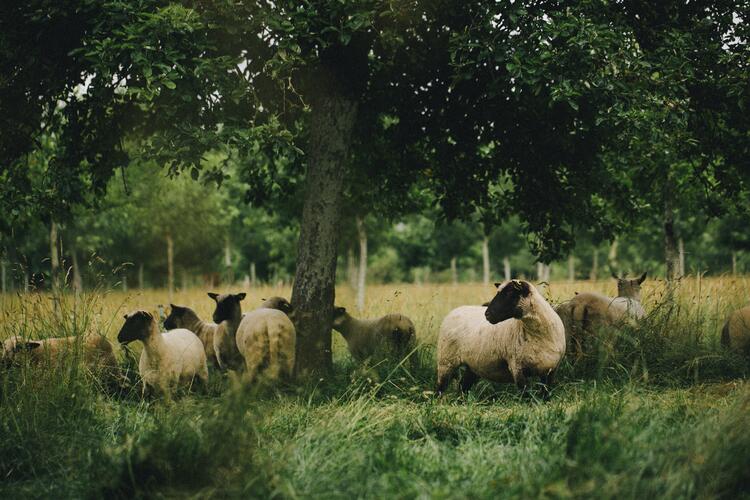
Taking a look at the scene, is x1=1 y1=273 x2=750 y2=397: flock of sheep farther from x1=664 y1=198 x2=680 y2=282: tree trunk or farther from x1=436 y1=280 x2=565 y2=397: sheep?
x1=664 y1=198 x2=680 y2=282: tree trunk

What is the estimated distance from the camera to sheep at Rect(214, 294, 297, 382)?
7.69 m

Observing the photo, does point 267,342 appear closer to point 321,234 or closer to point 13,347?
point 321,234

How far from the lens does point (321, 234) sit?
8.57 metres

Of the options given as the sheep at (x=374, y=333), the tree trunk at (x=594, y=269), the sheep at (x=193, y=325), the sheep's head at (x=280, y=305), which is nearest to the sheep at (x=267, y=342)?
the sheep's head at (x=280, y=305)

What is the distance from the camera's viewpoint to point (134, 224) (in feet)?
100

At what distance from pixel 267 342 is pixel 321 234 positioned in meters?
1.65

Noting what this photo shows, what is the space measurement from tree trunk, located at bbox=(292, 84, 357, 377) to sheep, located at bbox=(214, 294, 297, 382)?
0.56 metres

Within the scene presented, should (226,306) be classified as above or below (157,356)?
above

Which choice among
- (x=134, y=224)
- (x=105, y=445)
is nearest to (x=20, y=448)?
(x=105, y=445)

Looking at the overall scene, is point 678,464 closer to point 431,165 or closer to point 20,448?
point 20,448

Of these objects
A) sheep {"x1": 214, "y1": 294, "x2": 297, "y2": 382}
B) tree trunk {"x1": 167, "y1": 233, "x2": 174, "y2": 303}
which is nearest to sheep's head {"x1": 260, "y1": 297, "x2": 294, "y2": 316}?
sheep {"x1": 214, "y1": 294, "x2": 297, "y2": 382}

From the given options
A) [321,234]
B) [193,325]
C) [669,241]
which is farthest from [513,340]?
[669,241]

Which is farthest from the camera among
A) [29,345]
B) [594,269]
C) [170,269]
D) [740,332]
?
[170,269]

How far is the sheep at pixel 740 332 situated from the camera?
7.63 meters
